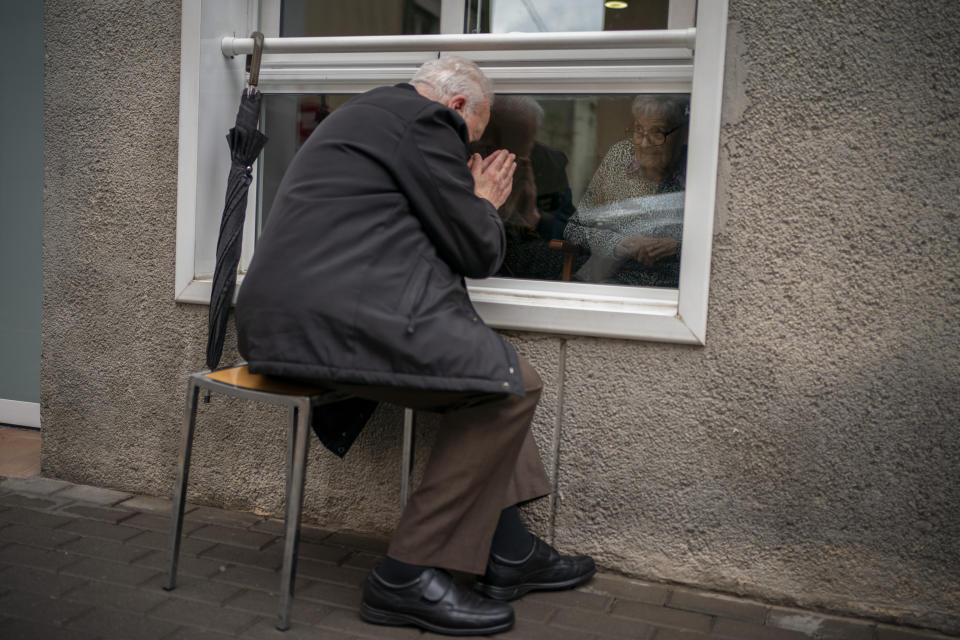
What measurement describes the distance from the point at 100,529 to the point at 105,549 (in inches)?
9.5

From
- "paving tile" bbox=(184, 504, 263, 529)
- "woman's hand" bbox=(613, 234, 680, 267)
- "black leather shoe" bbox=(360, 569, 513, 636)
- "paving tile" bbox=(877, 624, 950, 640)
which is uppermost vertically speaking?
"woman's hand" bbox=(613, 234, 680, 267)

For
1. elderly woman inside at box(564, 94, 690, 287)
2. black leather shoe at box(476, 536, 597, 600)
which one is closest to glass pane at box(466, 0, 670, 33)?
elderly woman inside at box(564, 94, 690, 287)

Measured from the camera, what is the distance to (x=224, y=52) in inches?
143

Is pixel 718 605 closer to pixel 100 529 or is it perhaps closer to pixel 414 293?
pixel 414 293

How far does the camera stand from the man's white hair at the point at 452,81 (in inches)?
113

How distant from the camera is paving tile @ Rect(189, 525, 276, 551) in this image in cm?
328

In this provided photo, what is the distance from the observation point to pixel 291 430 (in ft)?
9.34

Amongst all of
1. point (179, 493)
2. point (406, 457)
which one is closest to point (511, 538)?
point (406, 457)

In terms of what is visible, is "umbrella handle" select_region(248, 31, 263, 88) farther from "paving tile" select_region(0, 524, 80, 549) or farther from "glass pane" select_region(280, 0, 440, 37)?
"paving tile" select_region(0, 524, 80, 549)

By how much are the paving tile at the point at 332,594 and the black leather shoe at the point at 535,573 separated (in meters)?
0.42

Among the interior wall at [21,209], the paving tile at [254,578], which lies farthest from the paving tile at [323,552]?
the interior wall at [21,209]

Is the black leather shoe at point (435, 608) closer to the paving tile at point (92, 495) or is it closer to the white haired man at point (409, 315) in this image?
the white haired man at point (409, 315)

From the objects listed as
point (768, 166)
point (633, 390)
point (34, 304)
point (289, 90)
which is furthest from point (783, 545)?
point (34, 304)

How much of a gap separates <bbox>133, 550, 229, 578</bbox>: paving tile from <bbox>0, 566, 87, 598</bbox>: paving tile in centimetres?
24
